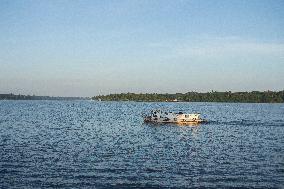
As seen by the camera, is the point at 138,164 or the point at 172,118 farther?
the point at 172,118

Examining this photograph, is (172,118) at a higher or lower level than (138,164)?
higher

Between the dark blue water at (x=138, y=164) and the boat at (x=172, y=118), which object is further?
the boat at (x=172, y=118)

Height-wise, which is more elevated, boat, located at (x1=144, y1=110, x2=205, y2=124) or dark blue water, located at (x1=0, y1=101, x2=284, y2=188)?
boat, located at (x1=144, y1=110, x2=205, y2=124)

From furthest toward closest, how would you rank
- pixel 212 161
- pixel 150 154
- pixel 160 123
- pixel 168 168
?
1. pixel 160 123
2. pixel 150 154
3. pixel 212 161
4. pixel 168 168

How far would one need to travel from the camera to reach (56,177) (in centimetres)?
3762

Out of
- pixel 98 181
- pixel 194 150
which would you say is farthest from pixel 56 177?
pixel 194 150

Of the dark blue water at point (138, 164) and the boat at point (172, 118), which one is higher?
the boat at point (172, 118)

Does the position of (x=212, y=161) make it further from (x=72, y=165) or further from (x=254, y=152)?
(x=72, y=165)

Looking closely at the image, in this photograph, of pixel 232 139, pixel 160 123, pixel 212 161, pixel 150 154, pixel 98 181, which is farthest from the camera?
pixel 160 123

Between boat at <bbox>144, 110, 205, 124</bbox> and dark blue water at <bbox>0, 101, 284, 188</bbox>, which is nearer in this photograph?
dark blue water at <bbox>0, 101, 284, 188</bbox>

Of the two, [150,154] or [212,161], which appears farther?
[150,154]

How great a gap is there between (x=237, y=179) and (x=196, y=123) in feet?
258

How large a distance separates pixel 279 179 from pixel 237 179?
145 inches

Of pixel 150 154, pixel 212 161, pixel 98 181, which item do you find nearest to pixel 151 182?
pixel 98 181
